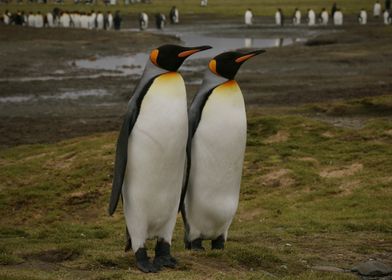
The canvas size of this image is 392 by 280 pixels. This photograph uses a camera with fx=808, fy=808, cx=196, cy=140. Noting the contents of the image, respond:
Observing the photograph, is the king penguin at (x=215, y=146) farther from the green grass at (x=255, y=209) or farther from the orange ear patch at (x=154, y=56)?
the orange ear patch at (x=154, y=56)

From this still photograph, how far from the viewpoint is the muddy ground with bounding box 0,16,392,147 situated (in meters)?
22.1

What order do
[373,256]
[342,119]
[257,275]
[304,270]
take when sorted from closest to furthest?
[257,275] → [304,270] → [373,256] → [342,119]

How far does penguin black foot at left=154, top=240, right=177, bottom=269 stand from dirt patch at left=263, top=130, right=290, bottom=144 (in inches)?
337

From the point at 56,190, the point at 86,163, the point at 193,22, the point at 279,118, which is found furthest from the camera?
the point at 193,22

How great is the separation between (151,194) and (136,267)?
67 centimetres

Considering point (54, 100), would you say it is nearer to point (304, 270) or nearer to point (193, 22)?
point (304, 270)

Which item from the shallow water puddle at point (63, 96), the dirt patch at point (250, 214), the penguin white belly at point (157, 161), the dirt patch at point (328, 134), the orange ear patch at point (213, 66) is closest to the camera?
the penguin white belly at point (157, 161)

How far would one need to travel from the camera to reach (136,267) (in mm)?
7223

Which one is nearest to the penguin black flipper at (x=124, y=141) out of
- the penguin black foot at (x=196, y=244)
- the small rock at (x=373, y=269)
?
the penguin black foot at (x=196, y=244)

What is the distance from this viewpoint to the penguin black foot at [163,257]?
7129 millimetres

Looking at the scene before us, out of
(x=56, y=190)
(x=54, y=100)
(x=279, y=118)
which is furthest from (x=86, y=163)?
(x=54, y=100)

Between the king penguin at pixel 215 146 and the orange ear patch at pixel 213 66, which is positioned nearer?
the king penguin at pixel 215 146

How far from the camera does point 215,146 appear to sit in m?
7.75

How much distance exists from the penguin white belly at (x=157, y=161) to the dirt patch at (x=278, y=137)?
851 centimetres
